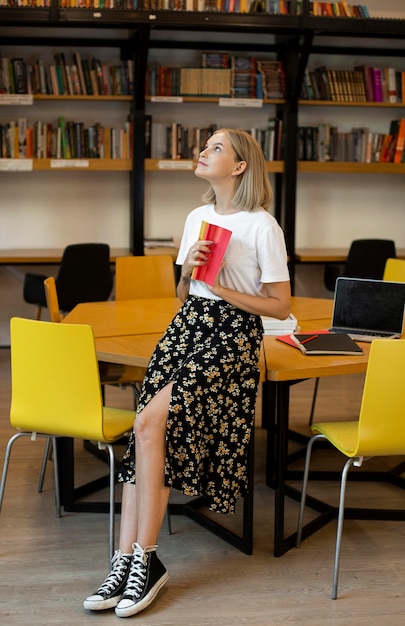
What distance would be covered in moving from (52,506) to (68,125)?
3.23 m

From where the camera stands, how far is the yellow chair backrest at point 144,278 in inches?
177

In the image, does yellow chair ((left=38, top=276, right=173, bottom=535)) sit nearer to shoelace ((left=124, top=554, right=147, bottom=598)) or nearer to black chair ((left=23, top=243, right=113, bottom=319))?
shoelace ((left=124, top=554, right=147, bottom=598))

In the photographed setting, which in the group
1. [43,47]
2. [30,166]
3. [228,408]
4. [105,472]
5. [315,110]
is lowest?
[105,472]

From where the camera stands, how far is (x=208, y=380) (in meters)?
2.83

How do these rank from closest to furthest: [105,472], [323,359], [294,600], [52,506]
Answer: [294,600]
[323,359]
[52,506]
[105,472]

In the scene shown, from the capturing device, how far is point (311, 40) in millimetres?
5828

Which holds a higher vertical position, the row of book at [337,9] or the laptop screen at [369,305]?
the row of book at [337,9]

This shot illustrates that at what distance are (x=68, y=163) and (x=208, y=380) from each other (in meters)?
3.44

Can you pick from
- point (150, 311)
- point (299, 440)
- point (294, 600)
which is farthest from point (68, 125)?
point (294, 600)

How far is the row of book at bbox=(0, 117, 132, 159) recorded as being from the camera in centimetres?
595

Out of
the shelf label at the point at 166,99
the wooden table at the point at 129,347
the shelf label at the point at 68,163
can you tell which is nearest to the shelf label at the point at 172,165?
the shelf label at the point at 166,99

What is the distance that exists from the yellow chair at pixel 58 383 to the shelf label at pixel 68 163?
3170mm

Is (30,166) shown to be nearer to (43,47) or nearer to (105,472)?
(43,47)

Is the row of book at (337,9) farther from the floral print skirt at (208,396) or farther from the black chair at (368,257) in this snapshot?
the floral print skirt at (208,396)
